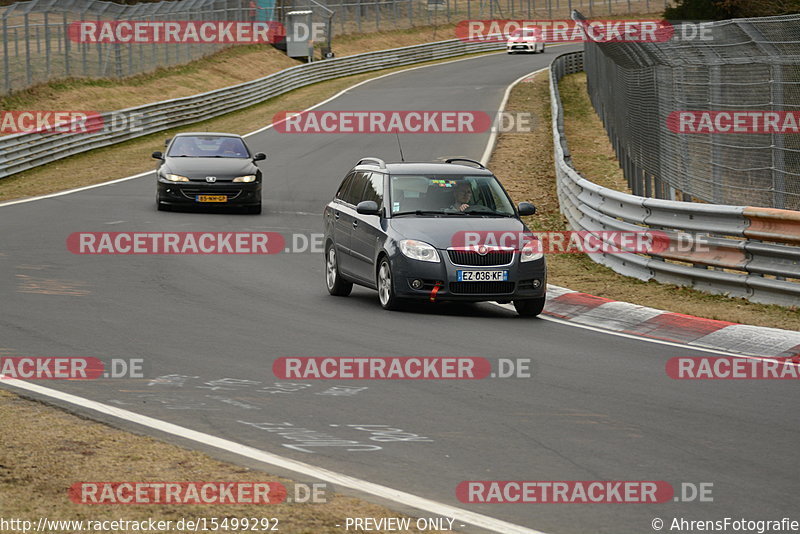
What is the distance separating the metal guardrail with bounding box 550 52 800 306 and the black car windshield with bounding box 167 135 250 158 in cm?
967

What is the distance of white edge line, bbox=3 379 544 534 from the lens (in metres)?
6.14

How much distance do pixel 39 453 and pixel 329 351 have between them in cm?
398

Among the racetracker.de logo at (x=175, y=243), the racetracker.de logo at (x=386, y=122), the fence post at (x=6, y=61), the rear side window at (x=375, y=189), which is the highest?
the fence post at (x=6, y=61)

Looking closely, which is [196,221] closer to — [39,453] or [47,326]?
[47,326]

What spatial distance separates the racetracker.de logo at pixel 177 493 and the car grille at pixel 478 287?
22.6ft

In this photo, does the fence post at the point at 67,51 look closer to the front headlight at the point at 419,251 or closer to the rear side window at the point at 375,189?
the rear side window at the point at 375,189

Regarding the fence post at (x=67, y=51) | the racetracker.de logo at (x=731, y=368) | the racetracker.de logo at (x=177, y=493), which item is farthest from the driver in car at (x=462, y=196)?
the fence post at (x=67, y=51)

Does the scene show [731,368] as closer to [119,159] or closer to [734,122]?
[734,122]

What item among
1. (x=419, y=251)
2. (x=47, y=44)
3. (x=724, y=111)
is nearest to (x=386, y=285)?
(x=419, y=251)

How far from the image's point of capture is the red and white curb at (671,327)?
450 inches

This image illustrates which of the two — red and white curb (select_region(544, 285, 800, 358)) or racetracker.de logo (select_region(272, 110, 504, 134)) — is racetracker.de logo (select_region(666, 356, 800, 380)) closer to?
red and white curb (select_region(544, 285, 800, 358))

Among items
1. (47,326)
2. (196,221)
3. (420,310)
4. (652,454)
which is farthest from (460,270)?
(196,221)

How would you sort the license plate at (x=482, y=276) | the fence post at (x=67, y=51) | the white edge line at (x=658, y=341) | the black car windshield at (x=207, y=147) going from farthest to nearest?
1. the fence post at (x=67, y=51)
2. the black car windshield at (x=207, y=147)
3. the license plate at (x=482, y=276)
4. the white edge line at (x=658, y=341)

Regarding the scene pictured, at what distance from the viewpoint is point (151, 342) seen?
11.3m
